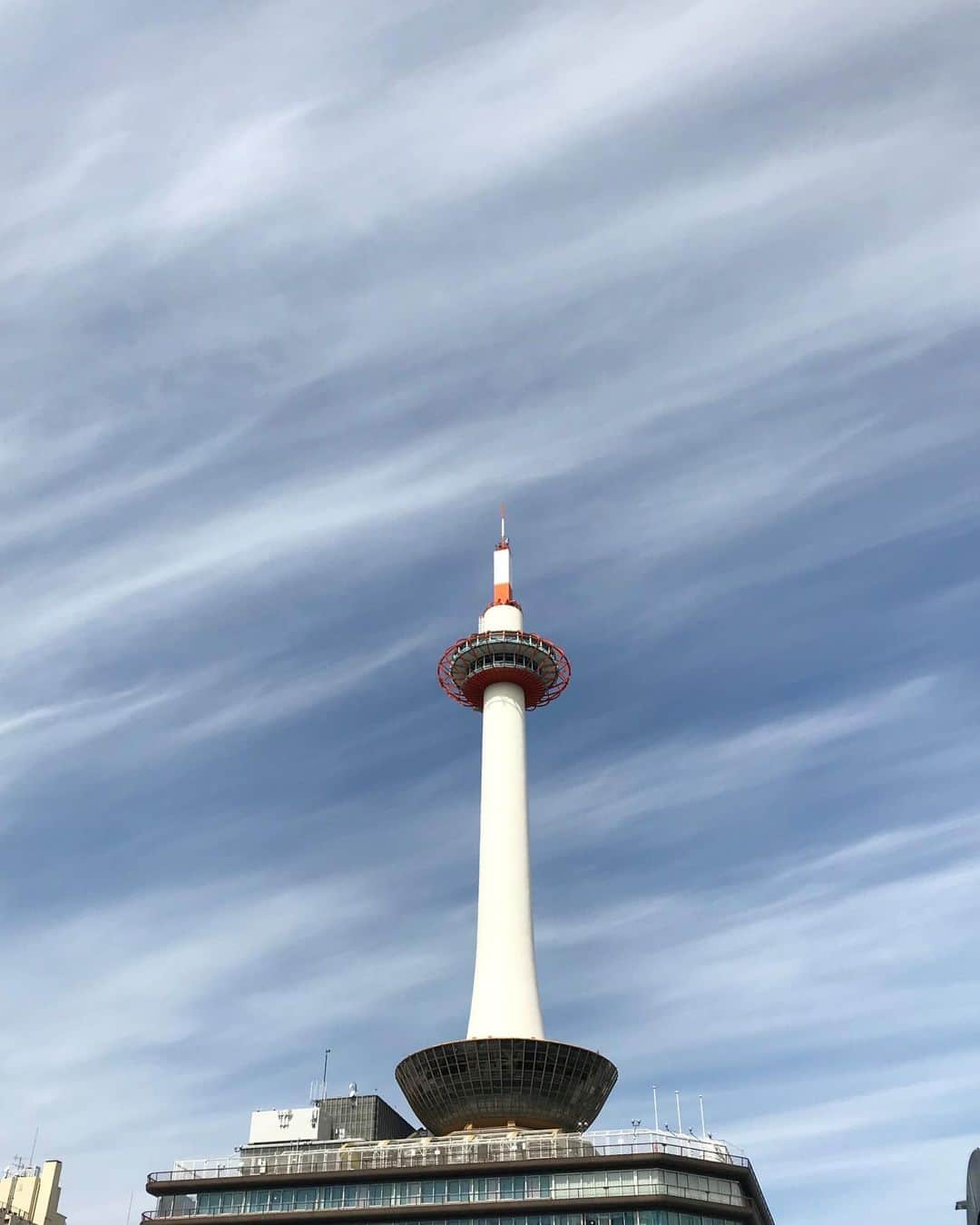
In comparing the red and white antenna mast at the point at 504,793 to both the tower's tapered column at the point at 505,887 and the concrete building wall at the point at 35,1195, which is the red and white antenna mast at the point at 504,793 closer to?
the tower's tapered column at the point at 505,887

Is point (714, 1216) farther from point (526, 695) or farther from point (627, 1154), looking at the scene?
point (526, 695)

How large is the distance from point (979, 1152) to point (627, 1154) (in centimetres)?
2185

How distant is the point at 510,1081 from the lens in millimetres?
93062

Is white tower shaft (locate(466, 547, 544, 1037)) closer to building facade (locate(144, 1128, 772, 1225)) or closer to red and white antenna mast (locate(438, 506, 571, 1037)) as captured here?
red and white antenna mast (locate(438, 506, 571, 1037))

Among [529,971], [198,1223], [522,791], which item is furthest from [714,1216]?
[522,791]

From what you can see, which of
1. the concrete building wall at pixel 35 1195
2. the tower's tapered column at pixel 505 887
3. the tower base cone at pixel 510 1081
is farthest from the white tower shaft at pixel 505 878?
the concrete building wall at pixel 35 1195

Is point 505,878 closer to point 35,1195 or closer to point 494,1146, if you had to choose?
point 494,1146

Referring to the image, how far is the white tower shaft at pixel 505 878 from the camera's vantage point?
333 feet

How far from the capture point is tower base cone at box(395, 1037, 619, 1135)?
93062 mm

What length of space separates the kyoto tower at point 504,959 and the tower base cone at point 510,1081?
0.07 metres

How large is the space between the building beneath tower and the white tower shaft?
125 mm

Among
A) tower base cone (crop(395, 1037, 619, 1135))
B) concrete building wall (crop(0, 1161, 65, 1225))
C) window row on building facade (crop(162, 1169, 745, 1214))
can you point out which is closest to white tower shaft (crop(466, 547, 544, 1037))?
tower base cone (crop(395, 1037, 619, 1135))

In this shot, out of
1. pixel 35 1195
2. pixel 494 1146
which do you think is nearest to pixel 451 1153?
pixel 494 1146

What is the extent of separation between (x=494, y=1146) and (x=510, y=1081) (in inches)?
311
